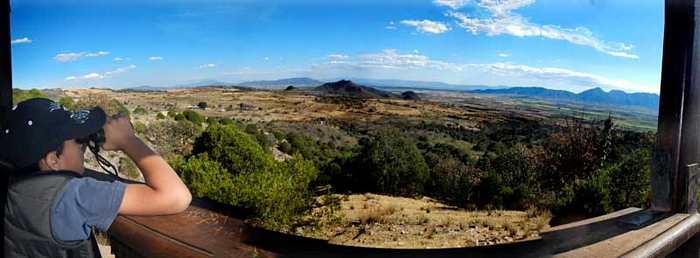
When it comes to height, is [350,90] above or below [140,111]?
above

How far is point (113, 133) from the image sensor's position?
3.22 ft

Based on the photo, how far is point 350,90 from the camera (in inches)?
83.0

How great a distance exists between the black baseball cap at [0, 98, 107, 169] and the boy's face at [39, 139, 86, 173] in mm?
12

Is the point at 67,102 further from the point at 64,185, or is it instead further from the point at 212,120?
the point at 212,120

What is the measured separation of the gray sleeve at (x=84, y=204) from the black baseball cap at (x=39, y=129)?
4.7 inches

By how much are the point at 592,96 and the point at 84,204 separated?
2.36m

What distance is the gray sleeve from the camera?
0.91m

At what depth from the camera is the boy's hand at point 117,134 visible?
3.21ft

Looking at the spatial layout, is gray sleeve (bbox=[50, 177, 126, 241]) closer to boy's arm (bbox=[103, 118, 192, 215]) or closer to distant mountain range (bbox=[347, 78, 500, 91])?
boy's arm (bbox=[103, 118, 192, 215])

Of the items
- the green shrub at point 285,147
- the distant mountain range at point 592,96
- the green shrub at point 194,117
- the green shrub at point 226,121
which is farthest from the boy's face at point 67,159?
the distant mountain range at point 592,96

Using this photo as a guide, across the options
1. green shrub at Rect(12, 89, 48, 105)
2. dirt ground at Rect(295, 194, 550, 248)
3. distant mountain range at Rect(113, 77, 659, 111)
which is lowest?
dirt ground at Rect(295, 194, 550, 248)

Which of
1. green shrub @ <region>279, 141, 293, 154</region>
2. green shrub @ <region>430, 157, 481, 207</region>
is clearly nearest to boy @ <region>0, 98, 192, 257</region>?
green shrub @ <region>279, 141, 293, 154</region>

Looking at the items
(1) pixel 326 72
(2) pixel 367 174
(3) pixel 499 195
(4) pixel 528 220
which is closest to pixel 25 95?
(1) pixel 326 72

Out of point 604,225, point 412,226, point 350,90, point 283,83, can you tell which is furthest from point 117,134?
point 604,225
